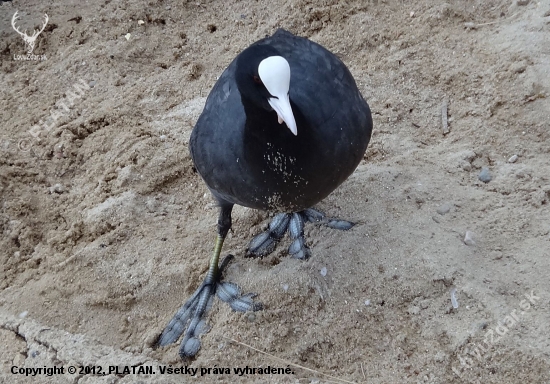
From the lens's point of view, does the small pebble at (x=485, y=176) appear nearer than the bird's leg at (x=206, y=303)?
No

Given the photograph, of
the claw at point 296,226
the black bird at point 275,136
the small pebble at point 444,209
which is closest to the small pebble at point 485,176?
the small pebble at point 444,209

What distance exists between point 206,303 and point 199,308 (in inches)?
2.0

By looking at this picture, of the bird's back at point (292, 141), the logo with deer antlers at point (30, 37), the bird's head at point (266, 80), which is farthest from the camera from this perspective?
the logo with deer antlers at point (30, 37)

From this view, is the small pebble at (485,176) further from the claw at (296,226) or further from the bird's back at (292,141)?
Answer: the claw at (296,226)

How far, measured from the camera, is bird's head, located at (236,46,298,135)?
2162mm

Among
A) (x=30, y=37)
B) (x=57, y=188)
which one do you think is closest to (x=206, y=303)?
(x=57, y=188)

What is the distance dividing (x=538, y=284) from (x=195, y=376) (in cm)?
178

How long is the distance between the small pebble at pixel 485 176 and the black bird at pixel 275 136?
937 millimetres

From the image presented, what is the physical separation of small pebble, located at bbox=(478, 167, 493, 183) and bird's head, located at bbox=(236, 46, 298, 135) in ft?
5.32

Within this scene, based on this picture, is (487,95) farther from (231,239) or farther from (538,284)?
(231,239)

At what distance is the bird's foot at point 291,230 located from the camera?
3.31m

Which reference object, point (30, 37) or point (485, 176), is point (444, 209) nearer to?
point (485, 176)

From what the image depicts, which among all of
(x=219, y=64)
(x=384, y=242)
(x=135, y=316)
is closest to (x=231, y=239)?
(x=135, y=316)

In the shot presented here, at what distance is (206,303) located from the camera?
3209 millimetres
